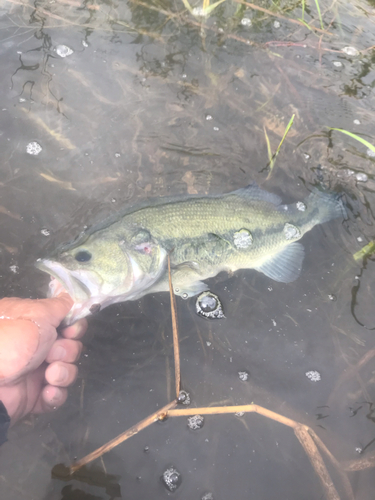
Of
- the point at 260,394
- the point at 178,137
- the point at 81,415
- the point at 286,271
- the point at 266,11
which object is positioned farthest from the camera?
the point at 266,11

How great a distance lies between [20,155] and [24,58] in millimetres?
1519

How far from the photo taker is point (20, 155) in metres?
3.65

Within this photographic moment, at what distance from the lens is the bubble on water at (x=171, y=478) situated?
2.52 meters

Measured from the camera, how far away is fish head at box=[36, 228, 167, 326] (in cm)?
260

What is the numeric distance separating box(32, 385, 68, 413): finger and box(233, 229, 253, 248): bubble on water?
80.2 inches

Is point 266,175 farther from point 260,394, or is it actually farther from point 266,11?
point 266,11

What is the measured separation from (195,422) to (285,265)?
5.67ft

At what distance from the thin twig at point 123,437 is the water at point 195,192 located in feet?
0.16

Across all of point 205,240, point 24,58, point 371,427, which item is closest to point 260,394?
point 371,427

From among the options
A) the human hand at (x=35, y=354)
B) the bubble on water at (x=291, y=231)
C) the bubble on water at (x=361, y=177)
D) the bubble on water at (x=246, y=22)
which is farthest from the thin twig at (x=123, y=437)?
the bubble on water at (x=246, y=22)

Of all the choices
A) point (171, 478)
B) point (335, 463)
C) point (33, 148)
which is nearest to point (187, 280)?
point (171, 478)

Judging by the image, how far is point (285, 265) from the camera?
11.0 feet

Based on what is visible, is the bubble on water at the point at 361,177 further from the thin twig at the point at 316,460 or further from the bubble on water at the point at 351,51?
the thin twig at the point at 316,460

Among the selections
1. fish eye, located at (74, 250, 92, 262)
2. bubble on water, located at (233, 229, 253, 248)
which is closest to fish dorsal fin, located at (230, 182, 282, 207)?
bubble on water, located at (233, 229, 253, 248)
